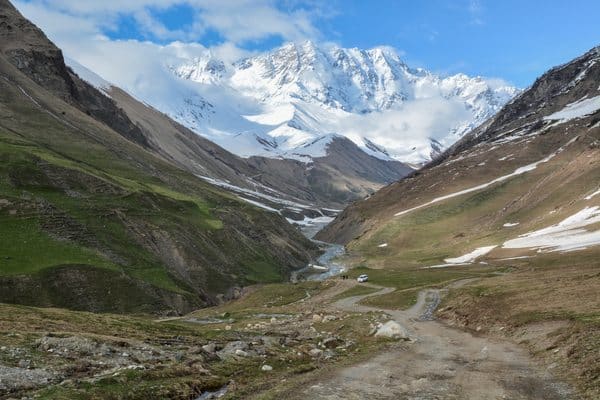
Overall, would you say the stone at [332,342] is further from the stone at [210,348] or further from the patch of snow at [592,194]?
the patch of snow at [592,194]

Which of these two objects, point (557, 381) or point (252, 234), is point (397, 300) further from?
point (252, 234)

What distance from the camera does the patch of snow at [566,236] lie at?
102 m

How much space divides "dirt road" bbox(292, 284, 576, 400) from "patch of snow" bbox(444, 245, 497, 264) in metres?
89.8

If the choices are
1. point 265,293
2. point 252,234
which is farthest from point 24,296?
point 252,234

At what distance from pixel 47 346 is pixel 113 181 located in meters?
104

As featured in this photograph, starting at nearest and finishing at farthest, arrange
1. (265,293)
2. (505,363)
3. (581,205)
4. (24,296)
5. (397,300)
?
(505,363), (24,296), (397,300), (265,293), (581,205)

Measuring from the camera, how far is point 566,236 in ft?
365

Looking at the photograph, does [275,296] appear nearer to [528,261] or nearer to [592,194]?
[528,261]

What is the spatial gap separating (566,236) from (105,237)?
92.4 m

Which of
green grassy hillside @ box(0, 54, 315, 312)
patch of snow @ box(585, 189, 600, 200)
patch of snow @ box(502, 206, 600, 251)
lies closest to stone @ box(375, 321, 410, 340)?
green grassy hillside @ box(0, 54, 315, 312)

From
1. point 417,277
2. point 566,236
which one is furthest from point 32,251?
point 566,236

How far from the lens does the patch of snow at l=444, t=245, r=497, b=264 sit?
129m

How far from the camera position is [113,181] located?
129 m

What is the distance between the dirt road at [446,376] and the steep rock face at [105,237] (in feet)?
188
